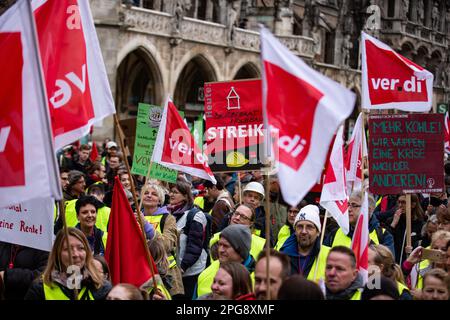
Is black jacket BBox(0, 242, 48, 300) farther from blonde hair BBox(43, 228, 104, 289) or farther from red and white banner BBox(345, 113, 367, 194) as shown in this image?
red and white banner BBox(345, 113, 367, 194)

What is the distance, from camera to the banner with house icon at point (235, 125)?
9.83m

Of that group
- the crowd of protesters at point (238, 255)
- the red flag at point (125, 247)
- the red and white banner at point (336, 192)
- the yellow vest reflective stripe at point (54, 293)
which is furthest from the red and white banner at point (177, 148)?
the yellow vest reflective stripe at point (54, 293)

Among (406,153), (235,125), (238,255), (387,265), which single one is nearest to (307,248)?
(387,265)

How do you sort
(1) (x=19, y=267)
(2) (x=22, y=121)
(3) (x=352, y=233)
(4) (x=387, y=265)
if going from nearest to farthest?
1. (2) (x=22, y=121)
2. (4) (x=387, y=265)
3. (1) (x=19, y=267)
4. (3) (x=352, y=233)

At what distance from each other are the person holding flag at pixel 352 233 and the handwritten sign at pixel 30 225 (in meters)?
2.51

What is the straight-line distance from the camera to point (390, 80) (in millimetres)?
9258

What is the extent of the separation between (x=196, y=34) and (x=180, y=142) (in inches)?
842

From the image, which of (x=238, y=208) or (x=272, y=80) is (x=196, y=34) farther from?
(x=272, y=80)

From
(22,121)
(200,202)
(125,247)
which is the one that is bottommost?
(125,247)

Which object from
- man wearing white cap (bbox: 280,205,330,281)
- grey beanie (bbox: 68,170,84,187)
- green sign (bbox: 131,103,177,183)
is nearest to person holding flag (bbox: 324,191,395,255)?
man wearing white cap (bbox: 280,205,330,281)

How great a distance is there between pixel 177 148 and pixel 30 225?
324 cm

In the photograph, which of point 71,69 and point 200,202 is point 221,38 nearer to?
point 200,202

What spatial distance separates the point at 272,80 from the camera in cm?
517

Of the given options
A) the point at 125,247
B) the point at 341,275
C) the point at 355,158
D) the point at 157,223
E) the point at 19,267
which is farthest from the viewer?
the point at 355,158
